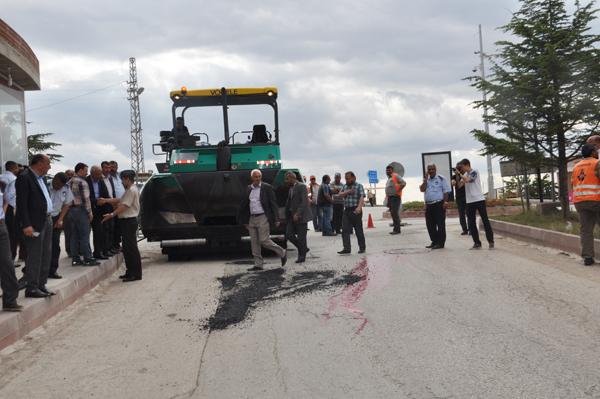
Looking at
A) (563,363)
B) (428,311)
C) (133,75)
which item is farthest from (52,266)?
(133,75)

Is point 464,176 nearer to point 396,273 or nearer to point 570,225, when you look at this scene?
point 570,225

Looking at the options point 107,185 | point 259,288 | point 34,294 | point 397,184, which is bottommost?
point 259,288

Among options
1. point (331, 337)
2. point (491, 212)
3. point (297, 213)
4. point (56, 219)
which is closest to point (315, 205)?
point (491, 212)

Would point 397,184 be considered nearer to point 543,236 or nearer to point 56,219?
point 543,236

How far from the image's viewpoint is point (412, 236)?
658 inches

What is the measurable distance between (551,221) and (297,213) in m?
6.65

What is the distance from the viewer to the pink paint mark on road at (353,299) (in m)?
7.03

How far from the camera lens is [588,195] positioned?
10.0 m

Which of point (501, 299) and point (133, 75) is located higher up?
point (133, 75)

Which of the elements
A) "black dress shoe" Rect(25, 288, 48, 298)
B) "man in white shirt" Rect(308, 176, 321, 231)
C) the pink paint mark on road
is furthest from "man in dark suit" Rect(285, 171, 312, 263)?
"man in white shirt" Rect(308, 176, 321, 231)

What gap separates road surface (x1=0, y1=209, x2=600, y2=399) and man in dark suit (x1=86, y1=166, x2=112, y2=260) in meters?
2.12

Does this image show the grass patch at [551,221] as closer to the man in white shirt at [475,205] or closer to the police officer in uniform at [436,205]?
the man in white shirt at [475,205]

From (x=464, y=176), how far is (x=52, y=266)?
26.1ft

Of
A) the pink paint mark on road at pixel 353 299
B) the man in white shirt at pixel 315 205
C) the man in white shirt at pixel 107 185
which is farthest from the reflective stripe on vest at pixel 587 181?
the man in white shirt at pixel 315 205
